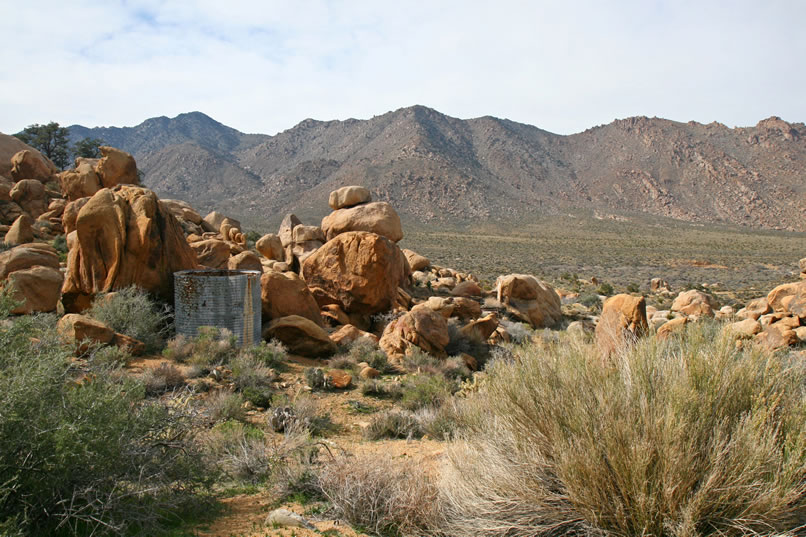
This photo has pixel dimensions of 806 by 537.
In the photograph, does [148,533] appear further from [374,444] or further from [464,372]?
[464,372]

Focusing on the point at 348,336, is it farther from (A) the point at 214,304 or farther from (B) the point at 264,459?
(B) the point at 264,459

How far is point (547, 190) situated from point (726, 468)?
89.0 metres

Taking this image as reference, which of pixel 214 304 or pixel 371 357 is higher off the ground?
pixel 214 304

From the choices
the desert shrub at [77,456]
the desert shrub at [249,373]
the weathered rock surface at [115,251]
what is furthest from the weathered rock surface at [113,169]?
the desert shrub at [77,456]

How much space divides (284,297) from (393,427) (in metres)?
6.41

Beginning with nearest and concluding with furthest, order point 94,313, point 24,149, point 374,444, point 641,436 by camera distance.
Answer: point 641,436
point 374,444
point 94,313
point 24,149

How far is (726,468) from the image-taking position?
11.9 feet

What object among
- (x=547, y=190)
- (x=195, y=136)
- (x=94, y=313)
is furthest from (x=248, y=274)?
(x=195, y=136)

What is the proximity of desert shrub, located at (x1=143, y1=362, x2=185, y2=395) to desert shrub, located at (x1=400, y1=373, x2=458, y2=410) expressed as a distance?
12.8ft

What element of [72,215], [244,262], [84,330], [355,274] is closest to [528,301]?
[355,274]

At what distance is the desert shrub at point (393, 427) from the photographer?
8414 mm

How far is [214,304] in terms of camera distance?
11844mm

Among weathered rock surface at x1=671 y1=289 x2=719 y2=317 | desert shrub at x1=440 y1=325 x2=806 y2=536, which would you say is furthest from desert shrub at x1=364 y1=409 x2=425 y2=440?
weathered rock surface at x1=671 y1=289 x2=719 y2=317

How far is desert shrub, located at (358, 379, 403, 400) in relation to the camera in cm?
1059
